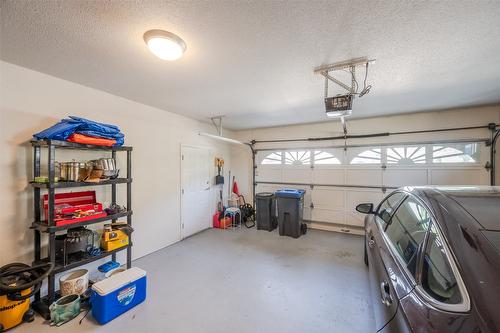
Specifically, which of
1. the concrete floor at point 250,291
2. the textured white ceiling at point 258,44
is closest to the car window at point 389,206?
the concrete floor at point 250,291

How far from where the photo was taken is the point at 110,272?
2.41 m

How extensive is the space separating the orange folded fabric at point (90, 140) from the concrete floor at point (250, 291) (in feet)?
5.81

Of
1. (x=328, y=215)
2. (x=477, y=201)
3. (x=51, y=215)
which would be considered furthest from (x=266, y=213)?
(x=477, y=201)

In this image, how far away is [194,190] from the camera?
4582mm

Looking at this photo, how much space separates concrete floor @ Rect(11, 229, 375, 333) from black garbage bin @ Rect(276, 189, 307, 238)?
463 millimetres

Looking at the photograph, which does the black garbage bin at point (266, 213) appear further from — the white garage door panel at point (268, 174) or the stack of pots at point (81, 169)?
the stack of pots at point (81, 169)

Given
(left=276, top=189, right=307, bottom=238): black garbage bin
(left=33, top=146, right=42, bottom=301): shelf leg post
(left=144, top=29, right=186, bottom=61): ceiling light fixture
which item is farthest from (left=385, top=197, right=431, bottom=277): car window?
(left=33, top=146, right=42, bottom=301): shelf leg post

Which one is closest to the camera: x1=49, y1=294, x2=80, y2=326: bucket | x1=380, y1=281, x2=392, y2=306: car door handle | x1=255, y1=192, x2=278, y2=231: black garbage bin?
x1=380, y1=281, x2=392, y2=306: car door handle

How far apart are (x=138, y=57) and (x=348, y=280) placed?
350 cm

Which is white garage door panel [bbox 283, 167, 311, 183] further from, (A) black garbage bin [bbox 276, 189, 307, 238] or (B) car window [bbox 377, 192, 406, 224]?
(B) car window [bbox 377, 192, 406, 224]

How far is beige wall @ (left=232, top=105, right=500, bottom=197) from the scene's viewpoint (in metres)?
3.64

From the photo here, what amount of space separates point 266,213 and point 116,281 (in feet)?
10.7

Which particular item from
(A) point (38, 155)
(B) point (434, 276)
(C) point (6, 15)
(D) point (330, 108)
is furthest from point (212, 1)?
(A) point (38, 155)

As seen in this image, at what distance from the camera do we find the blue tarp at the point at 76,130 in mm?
2078
